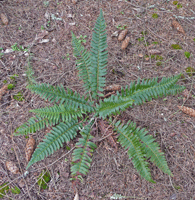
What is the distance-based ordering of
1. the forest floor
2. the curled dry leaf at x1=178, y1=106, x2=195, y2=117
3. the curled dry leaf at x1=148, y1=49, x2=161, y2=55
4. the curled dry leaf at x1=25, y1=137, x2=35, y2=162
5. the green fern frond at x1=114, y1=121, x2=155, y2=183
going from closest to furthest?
the green fern frond at x1=114, y1=121, x2=155, y2=183 < the forest floor < the curled dry leaf at x1=25, y1=137, x2=35, y2=162 < the curled dry leaf at x1=178, y1=106, x2=195, y2=117 < the curled dry leaf at x1=148, y1=49, x2=161, y2=55

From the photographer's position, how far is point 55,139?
7.00 feet

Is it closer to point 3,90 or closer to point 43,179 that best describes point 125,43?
point 3,90

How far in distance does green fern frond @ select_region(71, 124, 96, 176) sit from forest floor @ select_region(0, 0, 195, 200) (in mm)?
193

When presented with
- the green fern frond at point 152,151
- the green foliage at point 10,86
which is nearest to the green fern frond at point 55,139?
the green fern frond at point 152,151

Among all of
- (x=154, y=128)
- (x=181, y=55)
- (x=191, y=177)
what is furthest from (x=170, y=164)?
(x=181, y=55)

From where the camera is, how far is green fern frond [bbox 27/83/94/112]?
83.2 inches

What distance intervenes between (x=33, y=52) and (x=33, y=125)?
1.38 meters

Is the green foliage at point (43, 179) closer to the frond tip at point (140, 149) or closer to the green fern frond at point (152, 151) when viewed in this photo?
the frond tip at point (140, 149)

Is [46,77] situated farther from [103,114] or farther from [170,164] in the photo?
[170,164]

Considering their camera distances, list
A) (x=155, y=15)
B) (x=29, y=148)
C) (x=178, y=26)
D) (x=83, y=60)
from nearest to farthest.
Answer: (x=29, y=148)
(x=83, y=60)
(x=178, y=26)
(x=155, y=15)

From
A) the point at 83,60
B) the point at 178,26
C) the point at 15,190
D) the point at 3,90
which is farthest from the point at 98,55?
→ the point at 15,190

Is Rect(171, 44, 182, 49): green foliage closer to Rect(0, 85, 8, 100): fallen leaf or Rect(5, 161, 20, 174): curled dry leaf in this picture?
Rect(0, 85, 8, 100): fallen leaf

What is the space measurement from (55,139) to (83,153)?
391 millimetres

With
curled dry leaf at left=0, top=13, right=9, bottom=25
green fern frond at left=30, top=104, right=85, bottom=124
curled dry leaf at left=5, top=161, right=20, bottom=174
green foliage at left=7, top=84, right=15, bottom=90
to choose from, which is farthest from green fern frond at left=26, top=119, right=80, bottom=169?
curled dry leaf at left=0, top=13, right=9, bottom=25
